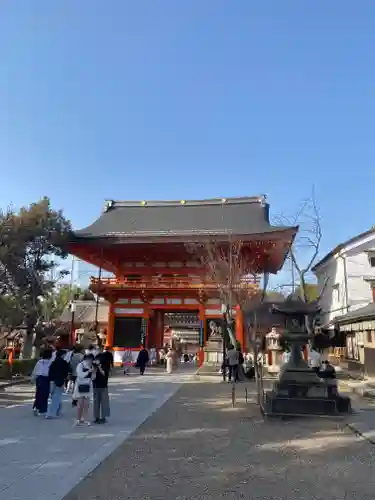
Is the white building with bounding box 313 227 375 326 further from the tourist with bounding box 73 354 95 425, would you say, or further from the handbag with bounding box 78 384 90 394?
the handbag with bounding box 78 384 90 394

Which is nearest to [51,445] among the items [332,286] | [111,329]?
[111,329]

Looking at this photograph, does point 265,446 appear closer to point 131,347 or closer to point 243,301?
point 243,301

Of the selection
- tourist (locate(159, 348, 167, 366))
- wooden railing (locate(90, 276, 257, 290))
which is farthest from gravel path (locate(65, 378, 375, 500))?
tourist (locate(159, 348, 167, 366))

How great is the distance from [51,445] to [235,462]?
3.12 meters

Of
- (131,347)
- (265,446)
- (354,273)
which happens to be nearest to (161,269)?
(131,347)

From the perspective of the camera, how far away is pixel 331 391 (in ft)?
32.5

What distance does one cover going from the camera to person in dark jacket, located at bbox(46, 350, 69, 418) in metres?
9.76

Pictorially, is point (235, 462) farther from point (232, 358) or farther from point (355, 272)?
point (355, 272)

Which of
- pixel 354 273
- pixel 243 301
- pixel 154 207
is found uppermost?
pixel 154 207

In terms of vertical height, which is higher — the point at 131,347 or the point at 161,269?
the point at 161,269

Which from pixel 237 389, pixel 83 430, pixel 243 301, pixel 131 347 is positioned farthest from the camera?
pixel 131 347

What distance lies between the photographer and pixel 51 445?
7023 mm

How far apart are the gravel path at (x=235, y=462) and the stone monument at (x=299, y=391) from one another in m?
0.39

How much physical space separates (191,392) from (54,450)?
8.63 m
